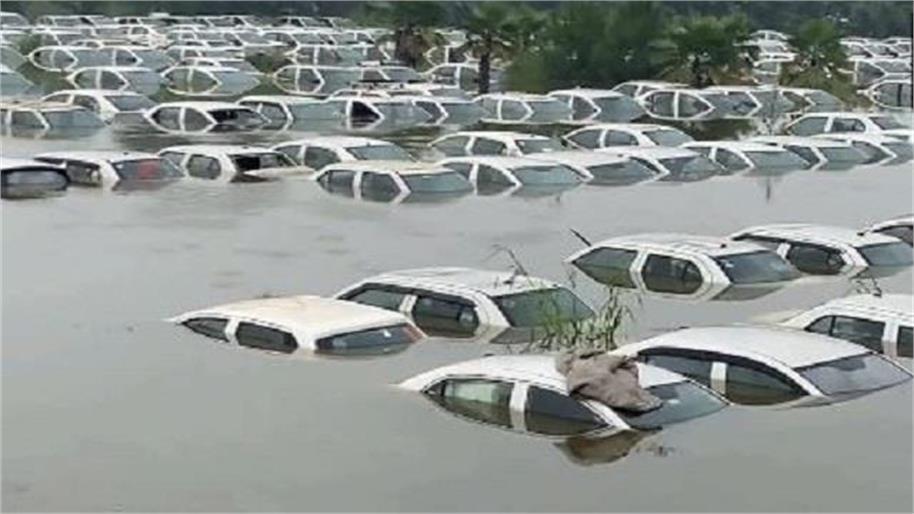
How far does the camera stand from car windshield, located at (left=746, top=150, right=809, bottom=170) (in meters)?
30.3

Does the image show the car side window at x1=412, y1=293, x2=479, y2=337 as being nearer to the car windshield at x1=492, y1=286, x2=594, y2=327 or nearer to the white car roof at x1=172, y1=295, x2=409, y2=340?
the car windshield at x1=492, y1=286, x2=594, y2=327

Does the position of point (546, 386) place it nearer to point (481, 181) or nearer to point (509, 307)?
point (509, 307)

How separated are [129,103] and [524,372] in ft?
91.2

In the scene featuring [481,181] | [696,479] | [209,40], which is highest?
[696,479]

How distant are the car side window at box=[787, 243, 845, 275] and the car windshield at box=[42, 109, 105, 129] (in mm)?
19137

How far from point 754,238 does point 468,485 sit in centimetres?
962

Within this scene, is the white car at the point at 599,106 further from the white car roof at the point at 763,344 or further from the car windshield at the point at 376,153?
the white car roof at the point at 763,344

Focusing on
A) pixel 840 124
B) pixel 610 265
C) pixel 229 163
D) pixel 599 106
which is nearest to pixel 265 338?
pixel 610 265

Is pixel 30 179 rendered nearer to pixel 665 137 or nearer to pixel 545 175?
pixel 545 175

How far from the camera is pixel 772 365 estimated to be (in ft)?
43.8

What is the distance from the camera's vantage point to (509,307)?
1587 cm

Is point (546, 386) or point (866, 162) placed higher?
point (546, 386)

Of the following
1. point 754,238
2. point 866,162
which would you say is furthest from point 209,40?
point 754,238

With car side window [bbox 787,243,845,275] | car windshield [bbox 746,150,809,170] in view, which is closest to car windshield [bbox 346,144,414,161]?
car windshield [bbox 746,150,809,170]
